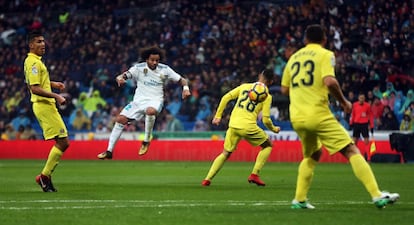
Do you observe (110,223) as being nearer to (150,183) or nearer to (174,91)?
(150,183)

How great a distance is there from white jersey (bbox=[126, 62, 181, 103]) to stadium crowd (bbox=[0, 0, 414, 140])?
14743 millimetres

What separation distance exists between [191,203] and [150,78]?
6628mm

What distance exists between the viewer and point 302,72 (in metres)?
11.4

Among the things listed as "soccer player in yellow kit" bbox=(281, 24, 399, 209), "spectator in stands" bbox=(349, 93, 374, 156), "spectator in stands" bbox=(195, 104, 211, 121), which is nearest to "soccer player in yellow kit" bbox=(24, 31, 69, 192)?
"soccer player in yellow kit" bbox=(281, 24, 399, 209)

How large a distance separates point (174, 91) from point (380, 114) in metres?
9.63

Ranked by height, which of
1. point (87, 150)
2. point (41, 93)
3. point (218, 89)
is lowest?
point (87, 150)

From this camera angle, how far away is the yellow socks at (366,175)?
36.2 feet

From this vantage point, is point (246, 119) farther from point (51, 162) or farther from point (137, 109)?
point (51, 162)

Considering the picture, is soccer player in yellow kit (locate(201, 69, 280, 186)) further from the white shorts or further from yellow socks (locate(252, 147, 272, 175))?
the white shorts

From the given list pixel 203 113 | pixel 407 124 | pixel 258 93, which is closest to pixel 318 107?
pixel 258 93

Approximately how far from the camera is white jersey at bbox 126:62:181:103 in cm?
1892

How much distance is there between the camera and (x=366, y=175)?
1109 cm

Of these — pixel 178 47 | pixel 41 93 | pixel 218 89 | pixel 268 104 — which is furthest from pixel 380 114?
pixel 41 93

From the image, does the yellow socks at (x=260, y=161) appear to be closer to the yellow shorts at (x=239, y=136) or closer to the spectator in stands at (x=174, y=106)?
the yellow shorts at (x=239, y=136)
